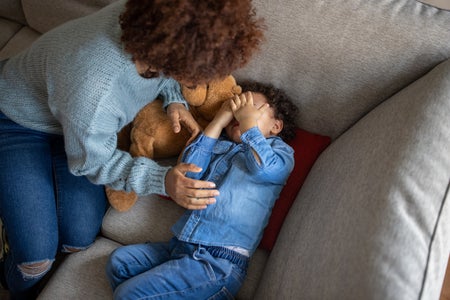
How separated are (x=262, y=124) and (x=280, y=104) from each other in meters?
0.09

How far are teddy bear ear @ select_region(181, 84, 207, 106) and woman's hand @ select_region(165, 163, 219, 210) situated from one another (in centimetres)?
31

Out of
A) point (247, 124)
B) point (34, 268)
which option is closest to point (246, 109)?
point (247, 124)

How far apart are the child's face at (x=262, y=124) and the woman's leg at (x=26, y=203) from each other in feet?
2.09

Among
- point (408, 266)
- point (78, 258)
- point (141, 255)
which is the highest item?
point (408, 266)

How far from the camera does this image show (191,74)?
2.76 feet

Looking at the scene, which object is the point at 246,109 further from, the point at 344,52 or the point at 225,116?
the point at 344,52

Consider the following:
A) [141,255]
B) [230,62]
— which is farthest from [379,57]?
[141,255]

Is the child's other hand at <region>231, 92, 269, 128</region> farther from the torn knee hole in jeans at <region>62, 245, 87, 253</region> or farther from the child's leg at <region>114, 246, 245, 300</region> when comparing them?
the torn knee hole in jeans at <region>62, 245, 87, 253</region>

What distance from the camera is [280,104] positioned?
1.26 m

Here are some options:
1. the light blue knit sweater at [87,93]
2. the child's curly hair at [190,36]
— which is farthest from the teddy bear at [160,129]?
the child's curly hair at [190,36]

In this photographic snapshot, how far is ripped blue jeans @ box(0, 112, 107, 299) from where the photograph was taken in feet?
3.80

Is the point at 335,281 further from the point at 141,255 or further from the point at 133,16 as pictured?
the point at 133,16

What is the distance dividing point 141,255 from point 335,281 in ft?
2.02

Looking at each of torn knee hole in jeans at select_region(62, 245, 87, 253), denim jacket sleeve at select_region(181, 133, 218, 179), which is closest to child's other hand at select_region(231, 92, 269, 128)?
denim jacket sleeve at select_region(181, 133, 218, 179)
